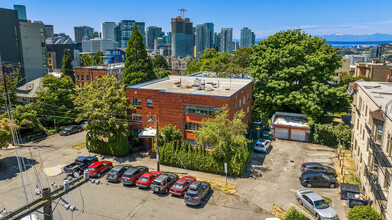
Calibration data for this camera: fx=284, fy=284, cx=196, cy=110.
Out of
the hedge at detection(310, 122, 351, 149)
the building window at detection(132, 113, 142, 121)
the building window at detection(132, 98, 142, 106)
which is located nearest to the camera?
the hedge at detection(310, 122, 351, 149)

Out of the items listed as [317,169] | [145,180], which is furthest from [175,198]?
[317,169]

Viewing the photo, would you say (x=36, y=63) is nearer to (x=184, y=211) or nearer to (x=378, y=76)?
(x=184, y=211)

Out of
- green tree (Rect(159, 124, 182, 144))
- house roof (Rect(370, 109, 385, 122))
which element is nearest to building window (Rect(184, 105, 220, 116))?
green tree (Rect(159, 124, 182, 144))

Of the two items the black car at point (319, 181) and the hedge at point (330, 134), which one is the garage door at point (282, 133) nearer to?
the hedge at point (330, 134)

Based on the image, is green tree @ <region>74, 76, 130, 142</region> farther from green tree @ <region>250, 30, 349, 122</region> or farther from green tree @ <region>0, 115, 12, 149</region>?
green tree @ <region>250, 30, 349, 122</region>

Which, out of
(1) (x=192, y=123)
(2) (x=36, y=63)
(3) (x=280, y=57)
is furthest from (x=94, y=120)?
(2) (x=36, y=63)
